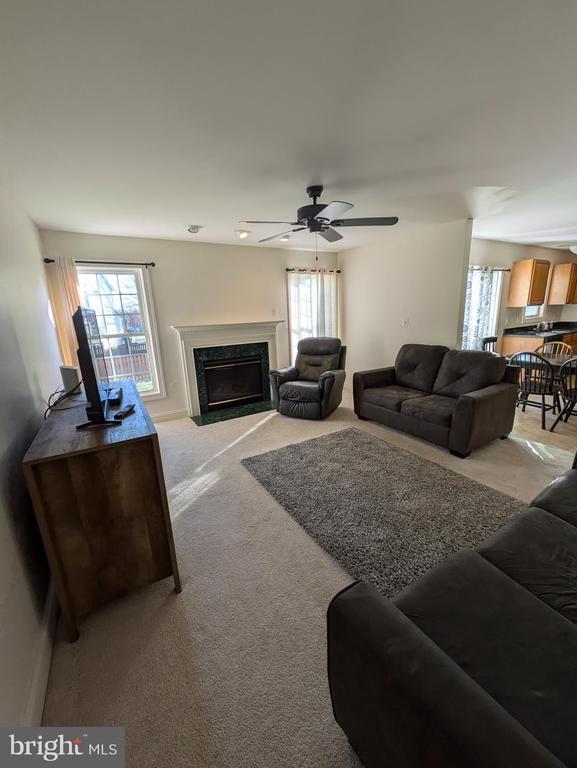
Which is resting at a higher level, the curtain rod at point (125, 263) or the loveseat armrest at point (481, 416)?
the curtain rod at point (125, 263)

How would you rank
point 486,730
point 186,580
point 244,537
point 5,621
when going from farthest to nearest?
1. point 244,537
2. point 186,580
3. point 5,621
4. point 486,730

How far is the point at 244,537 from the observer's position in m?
2.06

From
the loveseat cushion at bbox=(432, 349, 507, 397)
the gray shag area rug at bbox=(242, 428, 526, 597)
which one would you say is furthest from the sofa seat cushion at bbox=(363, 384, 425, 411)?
the gray shag area rug at bbox=(242, 428, 526, 597)

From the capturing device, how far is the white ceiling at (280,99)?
1060 mm

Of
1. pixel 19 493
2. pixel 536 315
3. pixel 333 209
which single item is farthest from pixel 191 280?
pixel 536 315

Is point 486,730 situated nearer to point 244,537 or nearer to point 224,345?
point 244,537

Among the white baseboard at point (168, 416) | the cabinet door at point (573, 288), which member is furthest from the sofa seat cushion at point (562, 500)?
the cabinet door at point (573, 288)

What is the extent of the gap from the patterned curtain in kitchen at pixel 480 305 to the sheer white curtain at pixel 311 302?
2294 millimetres

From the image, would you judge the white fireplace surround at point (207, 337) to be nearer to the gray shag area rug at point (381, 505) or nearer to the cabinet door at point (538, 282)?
the gray shag area rug at point (381, 505)

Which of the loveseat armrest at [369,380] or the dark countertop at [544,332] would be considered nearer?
the loveseat armrest at [369,380]

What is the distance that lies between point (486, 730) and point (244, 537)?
1.64m

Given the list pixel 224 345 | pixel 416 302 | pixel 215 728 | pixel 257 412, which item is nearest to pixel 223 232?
pixel 224 345

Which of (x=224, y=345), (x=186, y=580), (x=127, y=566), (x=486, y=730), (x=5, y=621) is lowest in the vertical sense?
(x=186, y=580)

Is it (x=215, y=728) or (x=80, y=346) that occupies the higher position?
(x=80, y=346)
